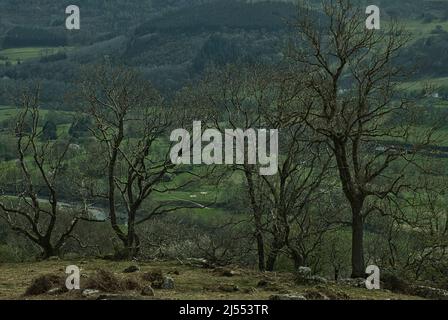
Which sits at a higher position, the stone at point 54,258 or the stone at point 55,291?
the stone at point 55,291

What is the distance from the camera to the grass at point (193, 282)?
769 inches

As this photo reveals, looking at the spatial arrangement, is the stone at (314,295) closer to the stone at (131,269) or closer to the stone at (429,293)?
the stone at (429,293)

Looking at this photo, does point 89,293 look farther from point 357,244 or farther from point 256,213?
point 256,213

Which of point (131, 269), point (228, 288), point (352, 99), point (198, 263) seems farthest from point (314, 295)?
point (352, 99)

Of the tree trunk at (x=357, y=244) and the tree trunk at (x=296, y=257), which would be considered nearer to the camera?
the tree trunk at (x=357, y=244)

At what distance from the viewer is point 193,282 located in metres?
22.2

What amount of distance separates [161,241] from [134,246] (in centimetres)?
179

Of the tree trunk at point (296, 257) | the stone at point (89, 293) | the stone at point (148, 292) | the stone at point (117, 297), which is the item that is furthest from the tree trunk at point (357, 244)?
the stone at point (117, 297)

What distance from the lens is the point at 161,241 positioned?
3316 cm

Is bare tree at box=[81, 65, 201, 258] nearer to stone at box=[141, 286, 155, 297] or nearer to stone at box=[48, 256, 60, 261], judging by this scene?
stone at box=[48, 256, 60, 261]

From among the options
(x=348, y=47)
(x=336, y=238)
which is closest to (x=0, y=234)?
(x=336, y=238)

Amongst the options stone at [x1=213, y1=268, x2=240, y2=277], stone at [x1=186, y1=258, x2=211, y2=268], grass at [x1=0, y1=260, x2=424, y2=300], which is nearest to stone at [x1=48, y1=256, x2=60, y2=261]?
grass at [x1=0, y1=260, x2=424, y2=300]

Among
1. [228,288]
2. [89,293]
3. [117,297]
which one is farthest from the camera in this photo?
[228,288]
